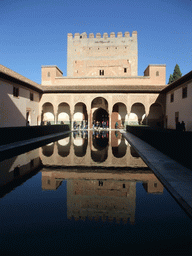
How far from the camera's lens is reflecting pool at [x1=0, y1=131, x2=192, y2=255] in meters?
1.98

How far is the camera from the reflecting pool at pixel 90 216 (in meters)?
1.98

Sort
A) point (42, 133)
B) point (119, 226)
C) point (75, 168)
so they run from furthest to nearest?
point (42, 133), point (75, 168), point (119, 226)

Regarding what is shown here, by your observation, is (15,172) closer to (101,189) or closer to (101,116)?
(101,189)

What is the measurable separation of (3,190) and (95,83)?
25490 mm

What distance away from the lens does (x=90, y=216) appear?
2678 millimetres

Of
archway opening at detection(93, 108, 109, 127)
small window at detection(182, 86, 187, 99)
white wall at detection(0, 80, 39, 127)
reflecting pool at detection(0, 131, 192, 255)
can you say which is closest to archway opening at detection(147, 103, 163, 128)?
archway opening at detection(93, 108, 109, 127)

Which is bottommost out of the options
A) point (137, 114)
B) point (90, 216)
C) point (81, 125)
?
point (90, 216)

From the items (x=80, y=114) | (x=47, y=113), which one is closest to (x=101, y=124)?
(x=80, y=114)

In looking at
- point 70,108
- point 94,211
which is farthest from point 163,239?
point 70,108

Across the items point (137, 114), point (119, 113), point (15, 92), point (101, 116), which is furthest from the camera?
point (101, 116)

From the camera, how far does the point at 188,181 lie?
151 inches

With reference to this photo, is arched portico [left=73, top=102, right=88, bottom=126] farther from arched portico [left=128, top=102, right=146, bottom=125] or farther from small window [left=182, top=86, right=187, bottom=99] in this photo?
small window [left=182, top=86, right=187, bottom=99]

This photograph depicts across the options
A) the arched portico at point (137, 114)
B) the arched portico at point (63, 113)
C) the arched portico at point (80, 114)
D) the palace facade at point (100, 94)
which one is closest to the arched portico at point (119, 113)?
the palace facade at point (100, 94)

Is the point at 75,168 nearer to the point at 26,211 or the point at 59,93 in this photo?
the point at 26,211
